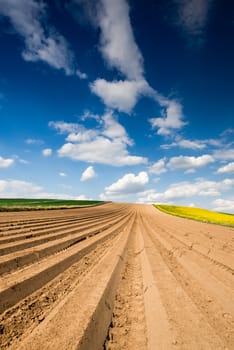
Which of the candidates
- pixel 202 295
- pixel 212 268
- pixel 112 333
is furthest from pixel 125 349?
pixel 212 268

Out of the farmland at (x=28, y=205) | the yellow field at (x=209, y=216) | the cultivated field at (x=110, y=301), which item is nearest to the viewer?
the cultivated field at (x=110, y=301)

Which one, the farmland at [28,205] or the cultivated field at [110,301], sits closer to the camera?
the cultivated field at [110,301]

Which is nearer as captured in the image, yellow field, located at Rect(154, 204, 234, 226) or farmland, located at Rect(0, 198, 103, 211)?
farmland, located at Rect(0, 198, 103, 211)

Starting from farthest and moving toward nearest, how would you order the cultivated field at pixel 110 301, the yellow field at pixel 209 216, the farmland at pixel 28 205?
the yellow field at pixel 209 216 < the farmland at pixel 28 205 < the cultivated field at pixel 110 301

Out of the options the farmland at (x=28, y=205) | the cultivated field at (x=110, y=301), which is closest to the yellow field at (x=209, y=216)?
the farmland at (x=28, y=205)

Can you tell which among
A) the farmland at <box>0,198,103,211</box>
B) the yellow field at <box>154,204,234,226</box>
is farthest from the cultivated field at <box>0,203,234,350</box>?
the yellow field at <box>154,204,234,226</box>

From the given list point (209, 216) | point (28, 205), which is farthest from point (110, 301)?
point (209, 216)

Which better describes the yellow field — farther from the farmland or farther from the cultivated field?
the cultivated field

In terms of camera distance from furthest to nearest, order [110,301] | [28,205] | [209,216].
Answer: [209,216]
[28,205]
[110,301]

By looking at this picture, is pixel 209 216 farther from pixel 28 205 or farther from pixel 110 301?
pixel 110 301

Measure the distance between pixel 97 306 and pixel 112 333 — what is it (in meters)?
0.47

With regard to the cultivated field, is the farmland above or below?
above

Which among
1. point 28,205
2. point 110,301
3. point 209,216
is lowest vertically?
point 110,301

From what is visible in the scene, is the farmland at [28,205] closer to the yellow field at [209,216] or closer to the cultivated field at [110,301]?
the cultivated field at [110,301]
